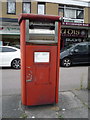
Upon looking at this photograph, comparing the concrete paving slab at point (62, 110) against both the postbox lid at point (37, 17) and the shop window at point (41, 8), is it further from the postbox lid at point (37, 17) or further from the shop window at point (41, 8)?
the shop window at point (41, 8)

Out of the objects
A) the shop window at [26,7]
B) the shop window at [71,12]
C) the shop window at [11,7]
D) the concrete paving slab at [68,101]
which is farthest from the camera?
the shop window at [71,12]

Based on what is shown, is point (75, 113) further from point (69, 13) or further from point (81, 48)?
point (69, 13)

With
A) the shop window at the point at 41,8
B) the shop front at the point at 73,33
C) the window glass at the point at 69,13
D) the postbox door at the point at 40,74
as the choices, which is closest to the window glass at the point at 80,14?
the window glass at the point at 69,13

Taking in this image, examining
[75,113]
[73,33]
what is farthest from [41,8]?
[75,113]

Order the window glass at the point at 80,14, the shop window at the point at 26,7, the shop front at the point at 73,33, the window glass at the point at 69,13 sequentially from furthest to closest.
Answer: the window glass at the point at 80,14 → the window glass at the point at 69,13 → the shop front at the point at 73,33 → the shop window at the point at 26,7

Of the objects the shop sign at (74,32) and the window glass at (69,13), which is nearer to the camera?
the shop sign at (74,32)

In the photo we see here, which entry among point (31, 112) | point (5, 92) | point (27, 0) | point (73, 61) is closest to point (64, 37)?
point (27, 0)

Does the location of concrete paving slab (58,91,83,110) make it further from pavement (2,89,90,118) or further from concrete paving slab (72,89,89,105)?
concrete paving slab (72,89,89,105)

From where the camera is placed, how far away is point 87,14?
1602 centimetres

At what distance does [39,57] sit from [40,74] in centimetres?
38

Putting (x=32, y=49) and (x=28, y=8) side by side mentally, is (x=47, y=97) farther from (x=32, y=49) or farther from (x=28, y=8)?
(x=28, y=8)

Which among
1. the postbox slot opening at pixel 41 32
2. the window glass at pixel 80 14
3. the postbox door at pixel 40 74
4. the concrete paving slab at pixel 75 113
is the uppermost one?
the window glass at pixel 80 14

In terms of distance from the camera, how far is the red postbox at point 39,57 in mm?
2902

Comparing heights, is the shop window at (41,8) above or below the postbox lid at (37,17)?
above
